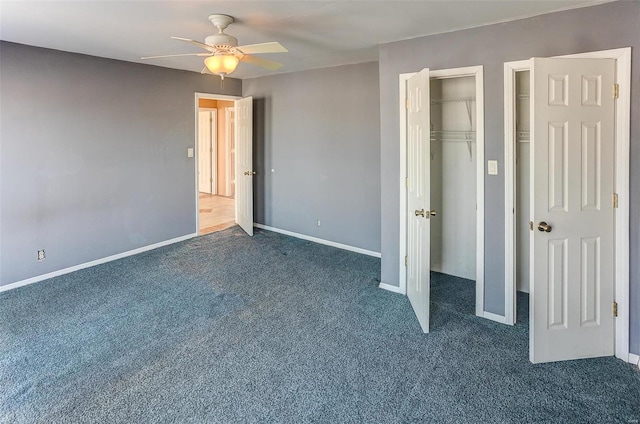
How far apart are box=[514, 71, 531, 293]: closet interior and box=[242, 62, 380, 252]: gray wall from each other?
163cm

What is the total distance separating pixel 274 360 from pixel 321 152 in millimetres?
3305

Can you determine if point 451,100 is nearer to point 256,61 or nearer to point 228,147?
point 256,61

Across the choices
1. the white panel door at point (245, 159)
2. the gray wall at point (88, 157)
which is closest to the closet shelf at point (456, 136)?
the white panel door at point (245, 159)

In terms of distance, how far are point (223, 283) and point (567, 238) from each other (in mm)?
3090

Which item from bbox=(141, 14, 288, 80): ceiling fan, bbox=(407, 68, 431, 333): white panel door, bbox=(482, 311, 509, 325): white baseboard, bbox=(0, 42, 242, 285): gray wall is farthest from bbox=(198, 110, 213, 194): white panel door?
bbox=(482, 311, 509, 325): white baseboard

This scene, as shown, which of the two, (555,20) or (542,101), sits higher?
(555,20)

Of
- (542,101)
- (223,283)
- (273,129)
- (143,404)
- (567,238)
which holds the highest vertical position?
(273,129)

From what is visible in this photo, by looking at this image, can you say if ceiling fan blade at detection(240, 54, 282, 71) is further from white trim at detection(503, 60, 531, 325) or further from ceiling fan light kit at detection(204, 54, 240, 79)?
white trim at detection(503, 60, 531, 325)

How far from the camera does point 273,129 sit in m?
5.77

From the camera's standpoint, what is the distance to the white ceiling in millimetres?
2570

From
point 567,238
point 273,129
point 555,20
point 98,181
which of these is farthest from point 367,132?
point 98,181

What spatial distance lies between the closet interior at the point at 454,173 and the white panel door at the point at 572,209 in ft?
4.65

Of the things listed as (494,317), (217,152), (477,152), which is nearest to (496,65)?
(477,152)

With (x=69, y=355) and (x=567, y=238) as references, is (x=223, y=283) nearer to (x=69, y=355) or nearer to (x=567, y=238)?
(x=69, y=355)
